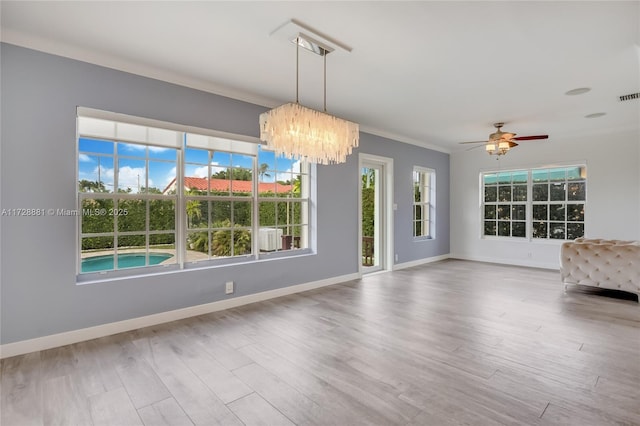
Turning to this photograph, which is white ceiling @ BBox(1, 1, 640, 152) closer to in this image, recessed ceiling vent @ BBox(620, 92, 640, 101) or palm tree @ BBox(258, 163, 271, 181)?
recessed ceiling vent @ BBox(620, 92, 640, 101)

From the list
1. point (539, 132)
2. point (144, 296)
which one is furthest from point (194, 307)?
point (539, 132)

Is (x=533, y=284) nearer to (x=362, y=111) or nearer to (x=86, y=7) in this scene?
(x=362, y=111)

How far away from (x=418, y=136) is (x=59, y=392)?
6.52m

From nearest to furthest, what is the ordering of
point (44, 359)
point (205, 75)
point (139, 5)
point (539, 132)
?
1. point (139, 5)
2. point (44, 359)
3. point (205, 75)
4. point (539, 132)

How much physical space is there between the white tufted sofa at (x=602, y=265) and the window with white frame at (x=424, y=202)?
2.91 meters

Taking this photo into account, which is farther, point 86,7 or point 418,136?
point 418,136

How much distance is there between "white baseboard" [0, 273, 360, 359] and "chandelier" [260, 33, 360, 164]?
2145mm

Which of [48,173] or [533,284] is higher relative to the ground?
[48,173]

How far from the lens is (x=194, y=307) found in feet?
12.3

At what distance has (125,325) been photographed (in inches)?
128

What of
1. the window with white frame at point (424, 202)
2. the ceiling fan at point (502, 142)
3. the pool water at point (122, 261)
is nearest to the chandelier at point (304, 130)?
the pool water at point (122, 261)

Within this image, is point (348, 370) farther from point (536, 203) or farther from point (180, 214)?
point (536, 203)

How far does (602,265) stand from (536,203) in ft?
8.94

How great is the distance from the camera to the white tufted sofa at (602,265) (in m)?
4.40
